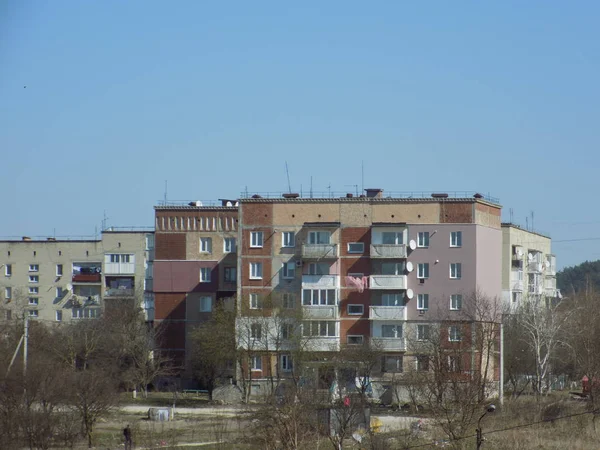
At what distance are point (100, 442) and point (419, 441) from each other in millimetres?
13011

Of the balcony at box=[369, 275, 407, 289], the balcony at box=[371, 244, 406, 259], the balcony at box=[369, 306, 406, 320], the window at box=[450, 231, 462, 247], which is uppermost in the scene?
the window at box=[450, 231, 462, 247]

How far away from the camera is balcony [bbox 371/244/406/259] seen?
63.4 m

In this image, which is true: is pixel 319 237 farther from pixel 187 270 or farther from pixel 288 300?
pixel 187 270

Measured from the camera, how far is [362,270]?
64.4m

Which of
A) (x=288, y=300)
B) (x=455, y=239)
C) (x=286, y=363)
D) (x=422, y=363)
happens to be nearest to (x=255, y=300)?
(x=288, y=300)

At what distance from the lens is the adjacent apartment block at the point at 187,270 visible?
7238 centimetres

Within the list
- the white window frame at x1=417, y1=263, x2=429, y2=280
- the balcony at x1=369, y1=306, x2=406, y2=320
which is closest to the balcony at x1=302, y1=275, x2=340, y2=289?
the balcony at x1=369, y1=306, x2=406, y2=320

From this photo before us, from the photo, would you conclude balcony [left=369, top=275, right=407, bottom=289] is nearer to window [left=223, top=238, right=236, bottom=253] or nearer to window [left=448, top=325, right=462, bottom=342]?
window [left=448, top=325, right=462, bottom=342]

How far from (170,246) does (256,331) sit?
1249cm

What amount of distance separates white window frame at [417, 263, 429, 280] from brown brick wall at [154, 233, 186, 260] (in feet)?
56.5

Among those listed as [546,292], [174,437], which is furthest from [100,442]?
[546,292]

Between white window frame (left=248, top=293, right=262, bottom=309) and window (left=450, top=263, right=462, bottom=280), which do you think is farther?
white window frame (left=248, top=293, right=262, bottom=309)

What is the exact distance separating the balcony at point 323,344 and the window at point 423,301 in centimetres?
540

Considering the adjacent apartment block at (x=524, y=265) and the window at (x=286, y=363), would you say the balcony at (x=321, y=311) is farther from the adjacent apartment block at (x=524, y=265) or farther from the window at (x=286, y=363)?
the adjacent apartment block at (x=524, y=265)
